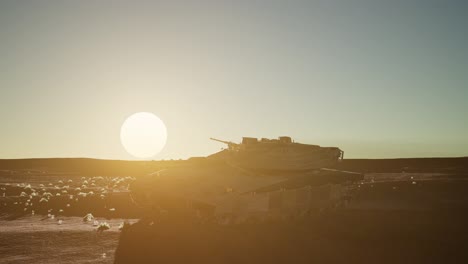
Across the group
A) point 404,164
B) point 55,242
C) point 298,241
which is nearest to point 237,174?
point 298,241

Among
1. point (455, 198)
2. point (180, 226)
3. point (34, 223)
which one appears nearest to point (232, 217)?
point (180, 226)

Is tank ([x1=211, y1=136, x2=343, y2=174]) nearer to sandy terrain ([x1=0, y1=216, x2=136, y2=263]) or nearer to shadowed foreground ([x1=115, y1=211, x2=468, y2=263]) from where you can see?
shadowed foreground ([x1=115, y1=211, x2=468, y2=263])

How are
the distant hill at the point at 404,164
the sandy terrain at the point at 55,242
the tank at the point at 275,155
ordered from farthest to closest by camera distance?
the distant hill at the point at 404,164 → the tank at the point at 275,155 → the sandy terrain at the point at 55,242

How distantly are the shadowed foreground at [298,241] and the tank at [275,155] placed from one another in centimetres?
263

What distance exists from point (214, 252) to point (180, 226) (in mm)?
4005

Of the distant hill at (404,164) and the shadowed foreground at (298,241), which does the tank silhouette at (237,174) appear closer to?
the shadowed foreground at (298,241)

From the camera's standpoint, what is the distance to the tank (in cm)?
1969

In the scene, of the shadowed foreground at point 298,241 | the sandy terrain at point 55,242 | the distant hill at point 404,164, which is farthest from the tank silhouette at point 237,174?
the distant hill at point 404,164

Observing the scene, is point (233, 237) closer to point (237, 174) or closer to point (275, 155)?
point (237, 174)

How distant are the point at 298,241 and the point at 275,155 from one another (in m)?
5.80

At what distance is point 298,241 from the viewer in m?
15.2

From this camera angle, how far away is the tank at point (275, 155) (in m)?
19.7

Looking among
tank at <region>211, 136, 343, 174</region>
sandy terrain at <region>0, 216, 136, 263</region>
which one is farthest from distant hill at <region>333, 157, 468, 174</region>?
sandy terrain at <region>0, 216, 136, 263</region>

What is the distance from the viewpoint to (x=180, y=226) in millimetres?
17250
